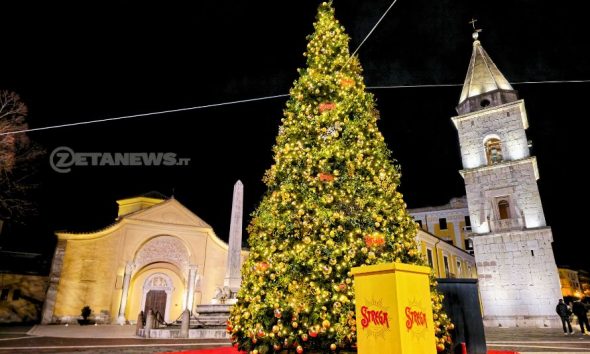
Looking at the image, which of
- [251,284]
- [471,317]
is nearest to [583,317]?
[471,317]

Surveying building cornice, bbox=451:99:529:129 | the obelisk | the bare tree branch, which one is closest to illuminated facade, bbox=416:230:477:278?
building cornice, bbox=451:99:529:129

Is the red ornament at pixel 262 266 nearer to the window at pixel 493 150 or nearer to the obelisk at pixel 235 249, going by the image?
the obelisk at pixel 235 249

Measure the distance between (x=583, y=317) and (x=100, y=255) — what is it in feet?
82.3

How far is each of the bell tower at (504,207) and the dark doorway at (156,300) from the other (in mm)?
20543

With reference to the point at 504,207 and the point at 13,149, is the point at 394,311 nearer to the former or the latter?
the point at 13,149

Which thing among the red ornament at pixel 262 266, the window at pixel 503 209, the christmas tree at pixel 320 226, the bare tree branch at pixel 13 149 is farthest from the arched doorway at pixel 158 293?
the window at pixel 503 209

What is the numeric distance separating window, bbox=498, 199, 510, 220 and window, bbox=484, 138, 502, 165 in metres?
2.50

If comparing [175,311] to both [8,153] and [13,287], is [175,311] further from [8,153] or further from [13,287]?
[8,153]

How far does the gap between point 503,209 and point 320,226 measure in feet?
62.5

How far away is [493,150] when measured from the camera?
21.7 meters

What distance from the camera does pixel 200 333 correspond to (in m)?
12.2

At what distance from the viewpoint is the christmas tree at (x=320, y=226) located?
5.05 m

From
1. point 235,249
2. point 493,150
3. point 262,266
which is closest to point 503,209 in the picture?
point 493,150

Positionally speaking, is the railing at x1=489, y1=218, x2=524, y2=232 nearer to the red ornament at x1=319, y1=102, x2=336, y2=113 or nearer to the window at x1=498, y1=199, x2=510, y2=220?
the window at x1=498, y1=199, x2=510, y2=220
